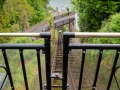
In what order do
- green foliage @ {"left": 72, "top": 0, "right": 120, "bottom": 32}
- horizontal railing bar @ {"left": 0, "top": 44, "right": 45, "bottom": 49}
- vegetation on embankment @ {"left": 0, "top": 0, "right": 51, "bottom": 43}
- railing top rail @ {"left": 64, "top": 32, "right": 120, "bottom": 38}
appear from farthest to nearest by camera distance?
1. vegetation on embankment @ {"left": 0, "top": 0, "right": 51, "bottom": 43}
2. green foliage @ {"left": 72, "top": 0, "right": 120, "bottom": 32}
3. horizontal railing bar @ {"left": 0, "top": 44, "right": 45, "bottom": 49}
4. railing top rail @ {"left": 64, "top": 32, "right": 120, "bottom": 38}

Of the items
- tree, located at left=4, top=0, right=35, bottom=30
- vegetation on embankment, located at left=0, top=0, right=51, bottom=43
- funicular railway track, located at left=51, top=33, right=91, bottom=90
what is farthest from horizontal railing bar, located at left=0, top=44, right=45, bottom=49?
tree, located at left=4, top=0, right=35, bottom=30

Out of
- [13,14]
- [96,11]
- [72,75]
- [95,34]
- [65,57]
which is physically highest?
[95,34]

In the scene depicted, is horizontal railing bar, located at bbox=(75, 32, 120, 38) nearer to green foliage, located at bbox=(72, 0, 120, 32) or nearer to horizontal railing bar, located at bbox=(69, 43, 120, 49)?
horizontal railing bar, located at bbox=(69, 43, 120, 49)

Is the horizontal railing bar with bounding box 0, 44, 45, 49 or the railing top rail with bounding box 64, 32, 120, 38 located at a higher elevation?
the railing top rail with bounding box 64, 32, 120, 38

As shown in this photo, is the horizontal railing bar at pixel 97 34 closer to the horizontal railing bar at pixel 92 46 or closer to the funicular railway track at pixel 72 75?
the horizontal railing bar at pixel 92 46

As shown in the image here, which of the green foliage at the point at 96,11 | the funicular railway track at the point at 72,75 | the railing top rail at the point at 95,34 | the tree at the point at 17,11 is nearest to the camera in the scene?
the railing top rail at the point at 95,34

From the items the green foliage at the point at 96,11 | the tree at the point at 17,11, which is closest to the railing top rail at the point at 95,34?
the green foliage at the point at 96,11

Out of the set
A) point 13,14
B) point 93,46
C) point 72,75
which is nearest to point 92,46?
point 93,46

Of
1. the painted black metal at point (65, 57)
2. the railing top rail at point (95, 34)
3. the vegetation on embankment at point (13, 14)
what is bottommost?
the vegetation on embankment at point (13, 14)

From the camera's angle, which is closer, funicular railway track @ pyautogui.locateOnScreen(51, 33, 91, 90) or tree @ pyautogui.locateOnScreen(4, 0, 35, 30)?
funicular railway track @ pyautogui.locateOnScreen(51, 33, 91, 90)

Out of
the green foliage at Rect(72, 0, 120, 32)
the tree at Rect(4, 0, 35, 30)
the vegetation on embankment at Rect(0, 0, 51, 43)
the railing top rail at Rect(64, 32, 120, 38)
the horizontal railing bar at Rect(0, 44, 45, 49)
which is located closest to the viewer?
the railing top rail at Rect(64, 32, 120, 38)

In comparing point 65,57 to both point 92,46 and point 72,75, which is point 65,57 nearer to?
point 92,46

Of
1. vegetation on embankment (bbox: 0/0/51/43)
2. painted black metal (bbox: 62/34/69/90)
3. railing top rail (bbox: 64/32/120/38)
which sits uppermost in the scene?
railing top rail (bbox: 64/32/120/38)

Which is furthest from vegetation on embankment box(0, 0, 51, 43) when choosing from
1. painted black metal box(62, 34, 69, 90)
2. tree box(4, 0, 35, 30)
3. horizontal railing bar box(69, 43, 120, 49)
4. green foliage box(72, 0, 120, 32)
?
horizontal railing bar box(69, 43, 120, 49)
